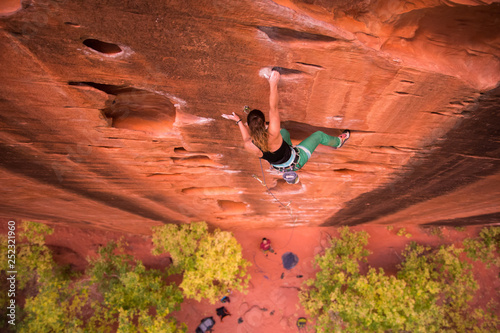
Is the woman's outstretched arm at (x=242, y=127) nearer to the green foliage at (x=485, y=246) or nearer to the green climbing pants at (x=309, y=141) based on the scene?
the green climbing pants at (x=309, y=141)

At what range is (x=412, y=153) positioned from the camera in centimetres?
429

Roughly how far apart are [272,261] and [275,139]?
8.20 metres

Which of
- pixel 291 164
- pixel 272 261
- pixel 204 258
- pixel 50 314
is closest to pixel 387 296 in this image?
pixel 272 261

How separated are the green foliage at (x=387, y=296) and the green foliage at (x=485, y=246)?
3.95 ft

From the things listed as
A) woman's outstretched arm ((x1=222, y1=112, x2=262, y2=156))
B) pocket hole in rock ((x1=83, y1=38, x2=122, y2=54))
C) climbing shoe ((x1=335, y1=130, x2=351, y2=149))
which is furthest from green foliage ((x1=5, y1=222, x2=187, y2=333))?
climbing shoe ((x1=335, y1=130, x2=351, y2=149))

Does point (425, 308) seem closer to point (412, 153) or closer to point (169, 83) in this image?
point (412, 153)

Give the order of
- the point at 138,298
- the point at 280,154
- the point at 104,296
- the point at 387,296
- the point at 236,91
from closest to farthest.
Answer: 1. the point at 236,91
2. the point at 280,154
3. the point at 387,296
4. the point at 138,298
5. the point at 104,296

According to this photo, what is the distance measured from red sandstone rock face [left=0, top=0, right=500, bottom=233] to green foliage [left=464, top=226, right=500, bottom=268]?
458 centimetres

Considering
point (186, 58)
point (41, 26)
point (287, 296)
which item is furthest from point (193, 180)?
point (287, 296)

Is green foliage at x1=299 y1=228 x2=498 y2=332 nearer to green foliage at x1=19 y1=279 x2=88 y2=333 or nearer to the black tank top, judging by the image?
the black tank top

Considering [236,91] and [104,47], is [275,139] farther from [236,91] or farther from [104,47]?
[104,47]

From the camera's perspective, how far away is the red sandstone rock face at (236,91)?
8.03 ft

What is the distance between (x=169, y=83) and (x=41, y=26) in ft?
4.02

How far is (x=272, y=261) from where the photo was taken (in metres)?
10.3
